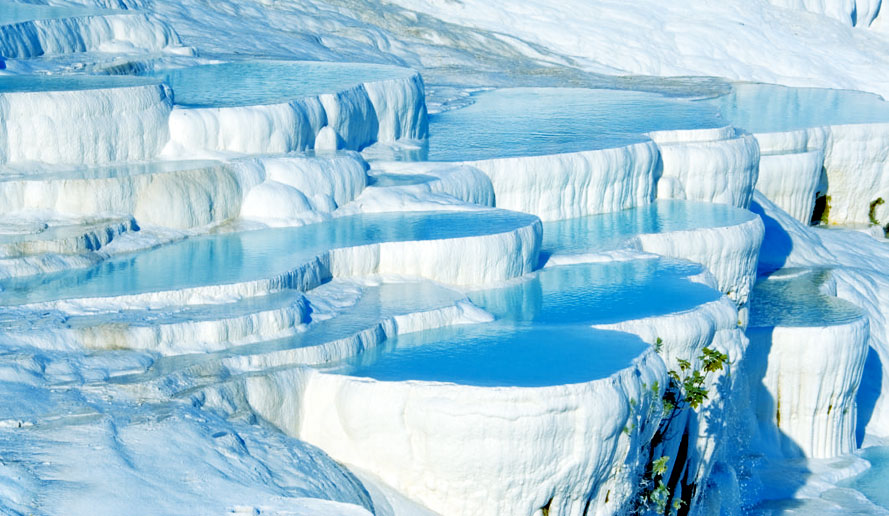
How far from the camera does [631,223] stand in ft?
44.0

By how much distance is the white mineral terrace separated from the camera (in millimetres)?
7961

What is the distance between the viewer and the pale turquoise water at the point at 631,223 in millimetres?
12500

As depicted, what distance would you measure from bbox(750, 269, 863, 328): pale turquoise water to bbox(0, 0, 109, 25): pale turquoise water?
9.00 meters

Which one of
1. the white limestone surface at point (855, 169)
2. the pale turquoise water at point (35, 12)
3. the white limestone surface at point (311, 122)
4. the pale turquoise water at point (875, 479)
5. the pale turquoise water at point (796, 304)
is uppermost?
the pale turquoise water at point (35, 12)

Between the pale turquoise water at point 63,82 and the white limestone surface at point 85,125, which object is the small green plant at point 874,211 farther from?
the white limestone surface at point 85,125

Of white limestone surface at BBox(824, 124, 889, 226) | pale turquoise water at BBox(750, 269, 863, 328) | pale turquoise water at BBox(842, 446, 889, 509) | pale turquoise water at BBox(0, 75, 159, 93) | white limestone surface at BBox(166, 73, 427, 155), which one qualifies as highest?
pale turquoise water at BBox(0, 75, 159, 93)

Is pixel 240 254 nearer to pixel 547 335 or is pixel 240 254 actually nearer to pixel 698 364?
pixel 547 335

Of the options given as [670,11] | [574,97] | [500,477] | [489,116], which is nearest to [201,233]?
[500,477]

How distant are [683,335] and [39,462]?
16.3 ft

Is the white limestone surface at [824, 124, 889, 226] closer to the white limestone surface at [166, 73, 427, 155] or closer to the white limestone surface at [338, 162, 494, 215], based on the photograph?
the white limestone surface at [166, 73, 427, 155]

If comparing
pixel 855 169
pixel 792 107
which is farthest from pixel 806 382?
pixel 792 107

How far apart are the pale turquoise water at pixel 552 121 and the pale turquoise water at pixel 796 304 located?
2.23 m

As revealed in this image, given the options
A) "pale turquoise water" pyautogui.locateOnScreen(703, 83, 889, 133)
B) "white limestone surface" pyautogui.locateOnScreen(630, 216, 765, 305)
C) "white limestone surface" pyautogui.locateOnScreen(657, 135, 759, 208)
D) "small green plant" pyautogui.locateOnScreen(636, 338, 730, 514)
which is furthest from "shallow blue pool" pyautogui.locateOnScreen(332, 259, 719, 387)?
"pale turquoise water" pyautogui.locateOnScreen(703, 83, 889, 133)

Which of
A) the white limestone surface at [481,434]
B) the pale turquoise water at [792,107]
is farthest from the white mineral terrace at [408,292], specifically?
the pale turquoise water at [792,107]
